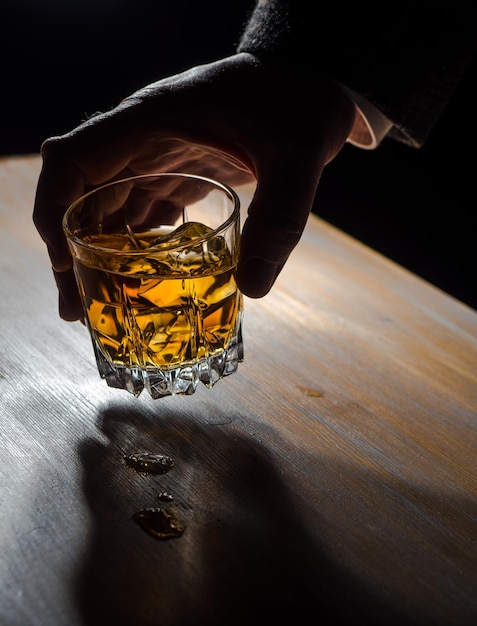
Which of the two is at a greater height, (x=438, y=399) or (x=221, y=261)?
(x=221, y=261)

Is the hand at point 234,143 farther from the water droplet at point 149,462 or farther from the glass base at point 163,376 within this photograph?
the water droplet at point 149,462

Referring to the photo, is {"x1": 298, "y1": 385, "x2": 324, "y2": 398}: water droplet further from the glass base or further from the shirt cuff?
the shirt cuff

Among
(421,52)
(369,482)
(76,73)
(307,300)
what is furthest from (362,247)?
(76,73)

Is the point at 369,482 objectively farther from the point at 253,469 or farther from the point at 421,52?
the point at 421,52

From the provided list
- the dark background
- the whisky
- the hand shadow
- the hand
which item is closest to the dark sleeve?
the hand

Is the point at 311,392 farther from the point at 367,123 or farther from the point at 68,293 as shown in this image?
the point at 367,123

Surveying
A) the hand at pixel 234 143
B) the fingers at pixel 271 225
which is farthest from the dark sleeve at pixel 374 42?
the fingers at pixel 271 225
